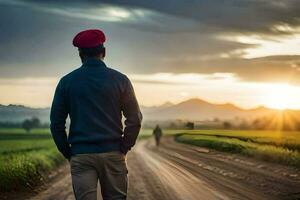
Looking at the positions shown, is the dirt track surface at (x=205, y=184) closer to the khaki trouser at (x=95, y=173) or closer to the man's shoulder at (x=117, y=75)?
the khaki trouser at (x=95, y=173)

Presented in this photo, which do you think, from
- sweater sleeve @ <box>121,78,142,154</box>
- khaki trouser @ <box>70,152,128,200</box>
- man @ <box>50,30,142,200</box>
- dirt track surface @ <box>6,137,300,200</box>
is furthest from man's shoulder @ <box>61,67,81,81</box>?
dirt track surface @ <box>6,137,300,200</box>

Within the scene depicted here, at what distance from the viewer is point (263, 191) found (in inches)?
643

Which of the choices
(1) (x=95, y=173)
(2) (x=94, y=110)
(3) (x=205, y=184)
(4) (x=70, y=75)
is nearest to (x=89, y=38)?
(4) (x=70, y=75)

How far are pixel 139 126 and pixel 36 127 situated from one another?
152 meters

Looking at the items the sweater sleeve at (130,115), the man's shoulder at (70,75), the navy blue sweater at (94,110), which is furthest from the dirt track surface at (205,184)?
the man's shoulder at (70,75)

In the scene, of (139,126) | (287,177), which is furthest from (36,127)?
(139,126)

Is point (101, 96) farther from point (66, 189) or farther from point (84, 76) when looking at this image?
point (66, 189)

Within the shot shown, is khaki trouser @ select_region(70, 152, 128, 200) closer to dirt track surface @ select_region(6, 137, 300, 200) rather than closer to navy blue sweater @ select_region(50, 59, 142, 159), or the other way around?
navy blue sweater @ select_region(50, 59, 142, 159)

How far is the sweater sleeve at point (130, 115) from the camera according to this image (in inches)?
258

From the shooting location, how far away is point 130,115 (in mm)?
6625

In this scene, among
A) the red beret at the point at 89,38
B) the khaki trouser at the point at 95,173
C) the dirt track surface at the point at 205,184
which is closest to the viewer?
the khaki trouser at the point at 95,173

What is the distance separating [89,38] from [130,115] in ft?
2.86

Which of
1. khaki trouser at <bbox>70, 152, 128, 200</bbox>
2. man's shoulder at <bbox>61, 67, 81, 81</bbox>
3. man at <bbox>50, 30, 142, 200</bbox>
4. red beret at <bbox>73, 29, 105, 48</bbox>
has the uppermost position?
red beret at <bbox>73, 29, 105, 48</bbox>

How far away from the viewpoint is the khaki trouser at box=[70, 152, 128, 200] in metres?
6.29
